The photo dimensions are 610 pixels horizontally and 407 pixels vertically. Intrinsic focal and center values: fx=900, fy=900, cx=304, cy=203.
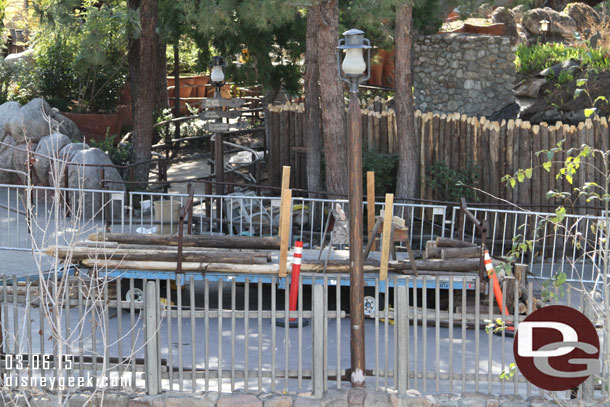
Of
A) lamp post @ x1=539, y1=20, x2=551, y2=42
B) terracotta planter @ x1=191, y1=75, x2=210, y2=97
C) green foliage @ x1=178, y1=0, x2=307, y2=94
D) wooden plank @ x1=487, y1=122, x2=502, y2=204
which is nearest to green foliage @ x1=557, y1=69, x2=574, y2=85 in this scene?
lamp post @ x1=539, y1=20, x2=551, y2=42

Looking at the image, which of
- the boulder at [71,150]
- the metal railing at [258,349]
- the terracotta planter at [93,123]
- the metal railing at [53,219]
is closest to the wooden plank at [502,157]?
the metal railing at [258,349]

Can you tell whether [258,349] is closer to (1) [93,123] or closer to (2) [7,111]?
(2) [7,111]

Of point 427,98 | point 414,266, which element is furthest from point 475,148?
point 427,98

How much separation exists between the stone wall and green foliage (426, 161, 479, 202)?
5.87m

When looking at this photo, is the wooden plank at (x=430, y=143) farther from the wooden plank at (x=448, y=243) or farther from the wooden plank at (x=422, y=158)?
the wooden plank at (x=448, y=243)

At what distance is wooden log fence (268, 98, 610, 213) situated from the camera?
14.8 metres

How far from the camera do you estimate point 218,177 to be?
608 inches

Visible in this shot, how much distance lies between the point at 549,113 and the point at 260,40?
647 centimetres

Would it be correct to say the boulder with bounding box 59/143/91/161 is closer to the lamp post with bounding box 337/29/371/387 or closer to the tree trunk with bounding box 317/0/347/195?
the tree trunk with bounding box 317/0/347/195

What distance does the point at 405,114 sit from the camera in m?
15.4

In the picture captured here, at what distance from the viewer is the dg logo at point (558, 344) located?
7.66 metres

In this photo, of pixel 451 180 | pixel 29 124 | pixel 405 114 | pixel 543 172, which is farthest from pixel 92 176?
pixel 543 172

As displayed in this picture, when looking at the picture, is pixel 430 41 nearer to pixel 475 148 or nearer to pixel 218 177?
pixel 475 148

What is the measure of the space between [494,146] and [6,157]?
9.97 m
